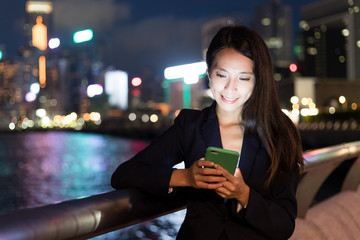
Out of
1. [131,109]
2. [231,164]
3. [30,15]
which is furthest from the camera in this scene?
[30,15]

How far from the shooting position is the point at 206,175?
4.56 feet

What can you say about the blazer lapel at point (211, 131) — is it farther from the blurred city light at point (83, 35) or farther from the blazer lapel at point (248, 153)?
the blurred city light at point (83, 35)

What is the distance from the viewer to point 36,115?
431 ft

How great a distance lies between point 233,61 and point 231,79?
8cm

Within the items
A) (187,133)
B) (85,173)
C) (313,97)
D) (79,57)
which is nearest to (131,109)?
(79,57)

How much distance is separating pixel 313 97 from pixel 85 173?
66.2 meters

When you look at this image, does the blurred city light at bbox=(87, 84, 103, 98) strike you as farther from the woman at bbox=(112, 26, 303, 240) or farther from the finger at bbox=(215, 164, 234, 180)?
the finger at bbox=(215, 164, 234, 180)

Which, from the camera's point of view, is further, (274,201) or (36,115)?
(36,115)

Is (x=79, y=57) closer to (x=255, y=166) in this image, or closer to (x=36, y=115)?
(x=36, y=115)

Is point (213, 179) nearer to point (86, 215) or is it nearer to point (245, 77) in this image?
point (86, 215)

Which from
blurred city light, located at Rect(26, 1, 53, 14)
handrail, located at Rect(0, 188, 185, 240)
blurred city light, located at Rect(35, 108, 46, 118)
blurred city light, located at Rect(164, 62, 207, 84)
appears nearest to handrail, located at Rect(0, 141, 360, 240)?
handrail, located at Rect(0, 188, 185, 240)

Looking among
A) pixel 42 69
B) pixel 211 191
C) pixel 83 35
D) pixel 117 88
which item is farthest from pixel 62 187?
pixel 42 69

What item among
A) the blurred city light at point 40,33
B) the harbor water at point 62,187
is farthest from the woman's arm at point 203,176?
the blurred city light at point 40,33

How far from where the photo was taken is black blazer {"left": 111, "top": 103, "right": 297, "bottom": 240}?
1552 millimetres
